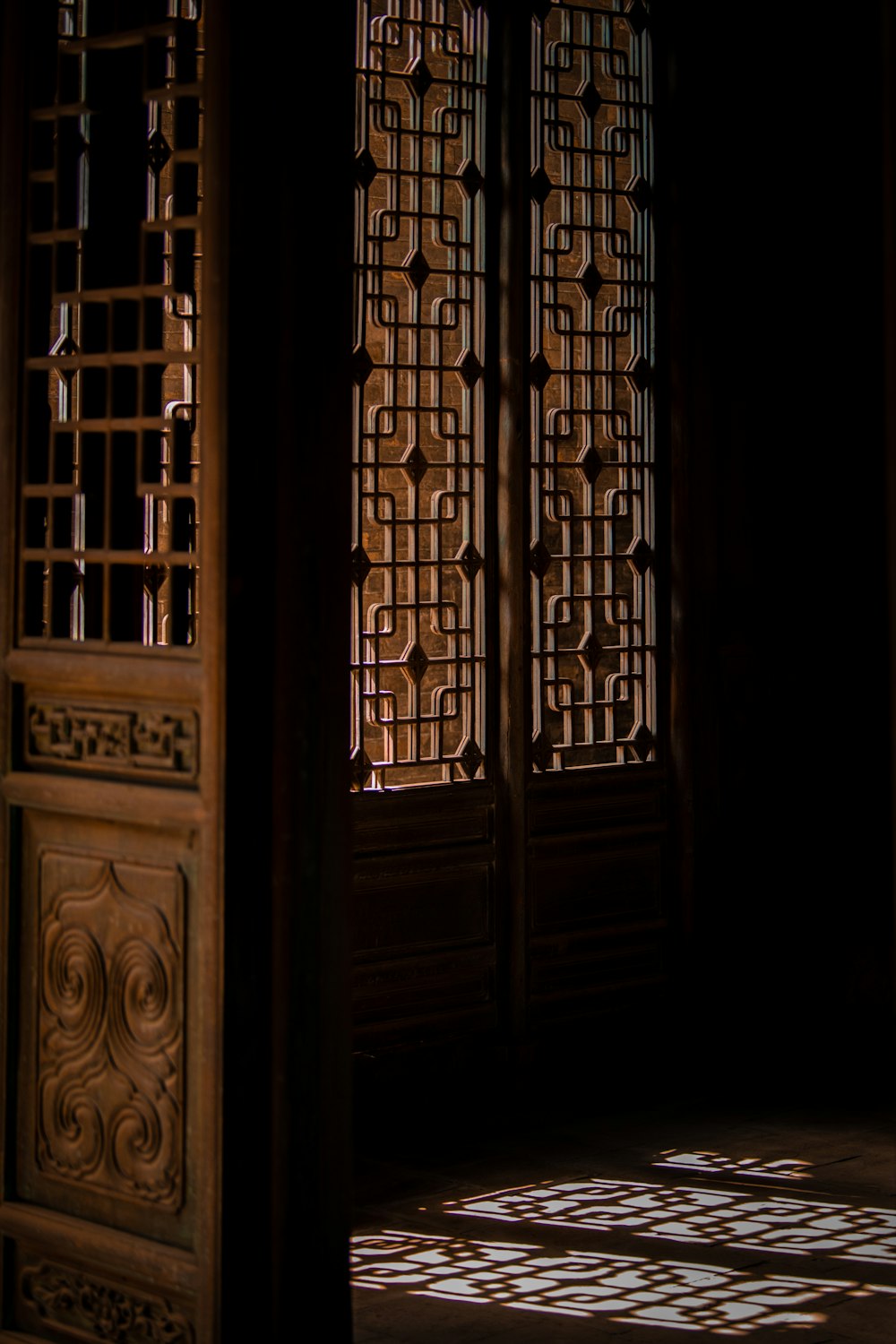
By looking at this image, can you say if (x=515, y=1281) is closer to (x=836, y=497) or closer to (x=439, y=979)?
(x=439, y=979)

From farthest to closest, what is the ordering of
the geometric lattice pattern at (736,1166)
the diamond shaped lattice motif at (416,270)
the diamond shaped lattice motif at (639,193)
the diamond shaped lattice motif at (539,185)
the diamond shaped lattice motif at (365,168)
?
the diamond shaped lattice motif at (639,193) < the diamond shaped lattice motif at (539,185) < the diamond shaped lattice motif at (416,270) < the diamond shaped lattice motif at (365,168) < the geometric lattice pattern at (736,1166)

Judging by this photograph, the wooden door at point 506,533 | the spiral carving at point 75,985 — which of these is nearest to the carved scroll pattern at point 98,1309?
the spiral carving at point 75,985

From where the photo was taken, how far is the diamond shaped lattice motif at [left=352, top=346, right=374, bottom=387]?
17.5ft

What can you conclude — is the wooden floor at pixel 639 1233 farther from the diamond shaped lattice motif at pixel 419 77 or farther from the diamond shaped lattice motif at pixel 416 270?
the diamond shaped lattice motif at pixel 419 77

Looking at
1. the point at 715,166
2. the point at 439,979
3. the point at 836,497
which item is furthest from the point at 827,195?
the point at 439,979

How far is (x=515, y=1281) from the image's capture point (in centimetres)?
414

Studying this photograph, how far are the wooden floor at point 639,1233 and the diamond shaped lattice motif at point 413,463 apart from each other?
5.58 feet

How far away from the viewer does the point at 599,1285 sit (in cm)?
411

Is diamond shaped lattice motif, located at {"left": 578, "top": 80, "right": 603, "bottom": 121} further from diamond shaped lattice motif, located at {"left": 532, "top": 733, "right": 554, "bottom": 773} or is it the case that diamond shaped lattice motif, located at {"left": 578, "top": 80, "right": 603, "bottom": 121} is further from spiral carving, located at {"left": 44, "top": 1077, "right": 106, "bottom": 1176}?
spiral carving, located at {"left": 44, "top": 1077, "right": 106, "bottom": 1176}

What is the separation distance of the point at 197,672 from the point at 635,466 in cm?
296

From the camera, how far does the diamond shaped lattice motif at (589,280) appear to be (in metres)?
5.83

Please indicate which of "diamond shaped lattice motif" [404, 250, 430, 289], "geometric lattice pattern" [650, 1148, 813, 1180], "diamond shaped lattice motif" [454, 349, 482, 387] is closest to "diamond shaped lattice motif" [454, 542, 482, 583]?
"diamond shaped lattice motif" [454, 349, 482, 387]

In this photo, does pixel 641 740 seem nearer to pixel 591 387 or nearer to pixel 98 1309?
pixel 591 387

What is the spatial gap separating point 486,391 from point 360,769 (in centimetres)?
110
